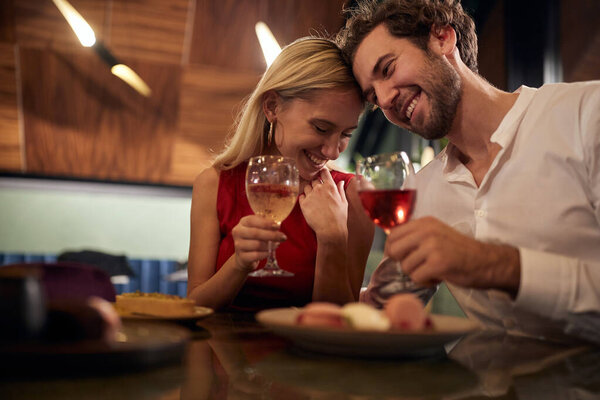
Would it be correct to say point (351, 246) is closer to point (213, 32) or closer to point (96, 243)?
point (213, 32)

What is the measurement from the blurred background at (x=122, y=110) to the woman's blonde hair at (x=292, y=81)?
300 cm

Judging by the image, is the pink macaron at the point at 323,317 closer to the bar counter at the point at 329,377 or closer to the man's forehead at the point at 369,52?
the bar counter at the point at 329,377

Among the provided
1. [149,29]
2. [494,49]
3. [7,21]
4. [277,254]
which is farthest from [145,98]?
[277,254]

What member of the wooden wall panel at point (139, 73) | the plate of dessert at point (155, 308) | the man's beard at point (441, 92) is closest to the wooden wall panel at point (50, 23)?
the wooden wall panel at point (139, 73)

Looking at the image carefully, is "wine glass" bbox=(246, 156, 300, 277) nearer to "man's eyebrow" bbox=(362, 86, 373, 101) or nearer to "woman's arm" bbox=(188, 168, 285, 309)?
"woman's arm" bbox=(188, 168, 285, 309)

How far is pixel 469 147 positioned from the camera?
1812mm

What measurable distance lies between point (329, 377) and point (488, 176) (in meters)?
1.01

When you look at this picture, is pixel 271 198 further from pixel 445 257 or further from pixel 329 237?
pixel 445 257

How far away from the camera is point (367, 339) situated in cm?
73

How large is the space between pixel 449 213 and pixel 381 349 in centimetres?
101

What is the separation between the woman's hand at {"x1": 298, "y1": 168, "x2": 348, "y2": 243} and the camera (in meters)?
1.77

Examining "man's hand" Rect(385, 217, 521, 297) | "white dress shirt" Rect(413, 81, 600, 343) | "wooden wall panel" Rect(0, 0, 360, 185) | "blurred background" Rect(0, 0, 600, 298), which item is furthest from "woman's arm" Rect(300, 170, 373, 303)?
"wooden wall panel" Rect(0, 0, 360, 185)

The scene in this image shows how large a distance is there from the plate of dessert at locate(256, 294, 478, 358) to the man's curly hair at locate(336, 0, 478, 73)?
1257mm

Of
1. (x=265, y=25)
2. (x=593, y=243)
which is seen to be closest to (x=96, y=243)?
(x=265, y=25)
